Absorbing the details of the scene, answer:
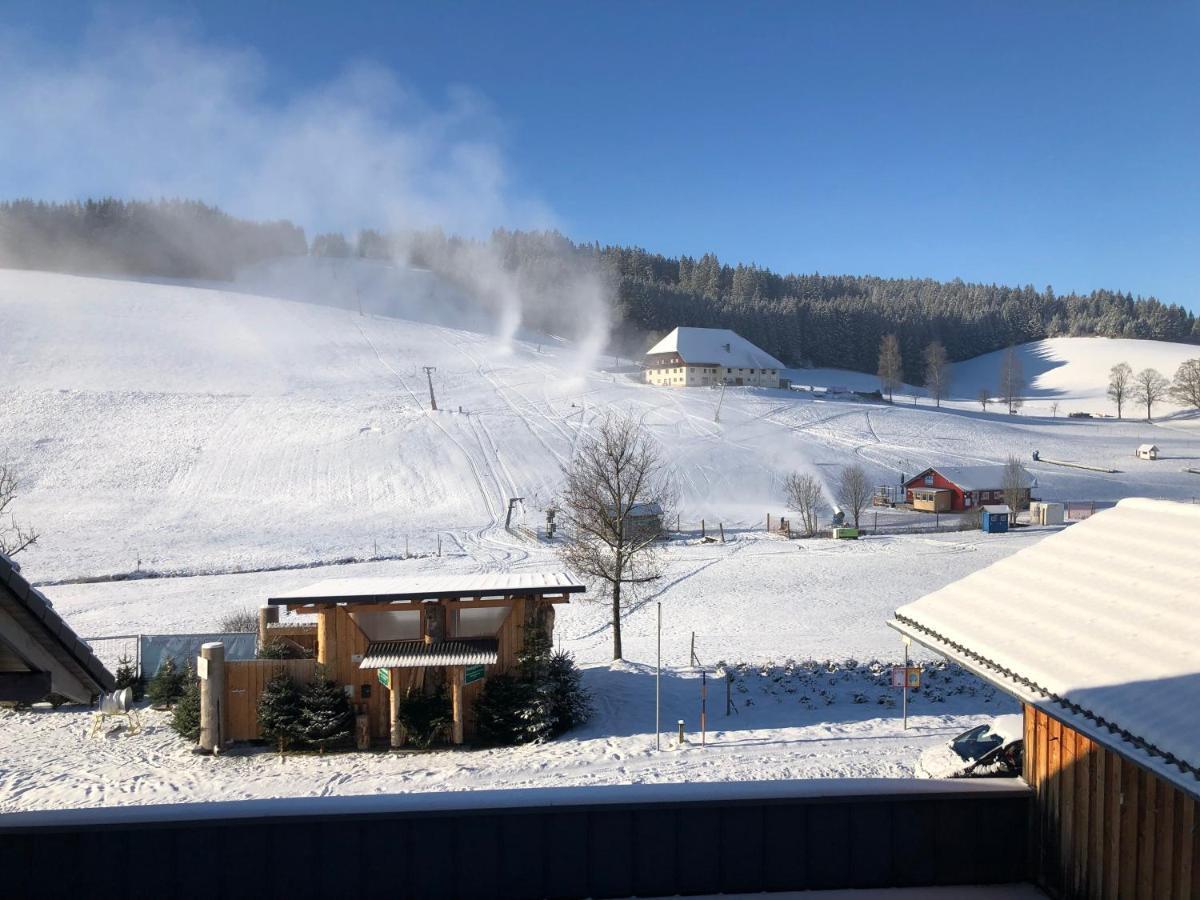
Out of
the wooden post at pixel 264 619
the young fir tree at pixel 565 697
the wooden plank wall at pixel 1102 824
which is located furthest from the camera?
the wooden post at pixel 264 619

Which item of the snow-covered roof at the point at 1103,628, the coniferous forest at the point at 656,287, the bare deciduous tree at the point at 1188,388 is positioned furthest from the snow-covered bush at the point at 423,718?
the coniferous forest at the point at 656,287

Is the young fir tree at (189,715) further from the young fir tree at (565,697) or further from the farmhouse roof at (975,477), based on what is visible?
the farmhouse roof at (975,477)

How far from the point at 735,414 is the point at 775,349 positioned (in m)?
65.9

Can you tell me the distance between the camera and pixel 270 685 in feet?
41.2

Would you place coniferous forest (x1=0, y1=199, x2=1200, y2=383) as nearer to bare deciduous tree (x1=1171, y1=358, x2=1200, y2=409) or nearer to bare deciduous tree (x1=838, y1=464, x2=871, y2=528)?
bare deciduous tree (x1=1171, y1=358, x2=1200, y2=409)

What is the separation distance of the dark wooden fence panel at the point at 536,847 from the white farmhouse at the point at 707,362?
86953mm

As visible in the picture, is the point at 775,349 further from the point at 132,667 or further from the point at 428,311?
the point at 132,667

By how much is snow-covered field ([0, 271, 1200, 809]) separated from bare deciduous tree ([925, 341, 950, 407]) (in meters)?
12.3

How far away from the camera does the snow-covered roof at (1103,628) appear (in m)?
4.00

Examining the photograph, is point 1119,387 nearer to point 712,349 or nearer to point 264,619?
point 712,349

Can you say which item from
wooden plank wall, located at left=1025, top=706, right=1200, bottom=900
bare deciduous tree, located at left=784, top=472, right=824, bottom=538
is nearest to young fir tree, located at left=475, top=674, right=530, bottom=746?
wooden plank wall, located at left=1025, top=706, right=1200, bottom=900

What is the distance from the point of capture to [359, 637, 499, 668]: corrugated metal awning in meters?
12.3

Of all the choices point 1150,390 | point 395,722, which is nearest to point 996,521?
point 395,722

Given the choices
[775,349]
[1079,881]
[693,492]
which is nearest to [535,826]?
[1079,881]
